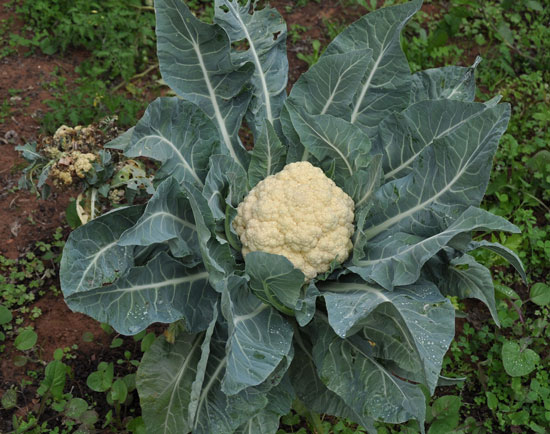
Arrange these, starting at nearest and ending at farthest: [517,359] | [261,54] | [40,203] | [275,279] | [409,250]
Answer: [275,279] < [409,250] < [261,54] < [517,359] < [40,203]

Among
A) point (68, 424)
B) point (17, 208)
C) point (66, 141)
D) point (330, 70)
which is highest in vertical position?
point (330, 70)

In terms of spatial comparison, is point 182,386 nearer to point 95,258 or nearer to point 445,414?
point 95,258

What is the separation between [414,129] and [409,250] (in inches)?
23.7

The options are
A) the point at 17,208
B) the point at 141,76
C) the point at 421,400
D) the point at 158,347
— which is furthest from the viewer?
the point at 141,76

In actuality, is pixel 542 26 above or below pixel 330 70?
below

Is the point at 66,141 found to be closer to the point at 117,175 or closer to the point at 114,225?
the point at 117,175

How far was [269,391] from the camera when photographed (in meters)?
2.31

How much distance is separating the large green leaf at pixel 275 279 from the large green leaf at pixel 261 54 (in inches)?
32.8

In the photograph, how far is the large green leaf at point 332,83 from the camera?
250 centimetres

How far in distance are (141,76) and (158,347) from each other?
242cm

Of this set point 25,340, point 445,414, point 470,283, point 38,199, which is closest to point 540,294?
point 445,414

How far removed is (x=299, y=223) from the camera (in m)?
2.36

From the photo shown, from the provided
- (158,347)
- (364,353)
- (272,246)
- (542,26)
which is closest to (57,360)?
(158,347)

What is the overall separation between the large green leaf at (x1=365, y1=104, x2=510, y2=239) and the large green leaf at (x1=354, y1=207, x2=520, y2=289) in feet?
0.38
